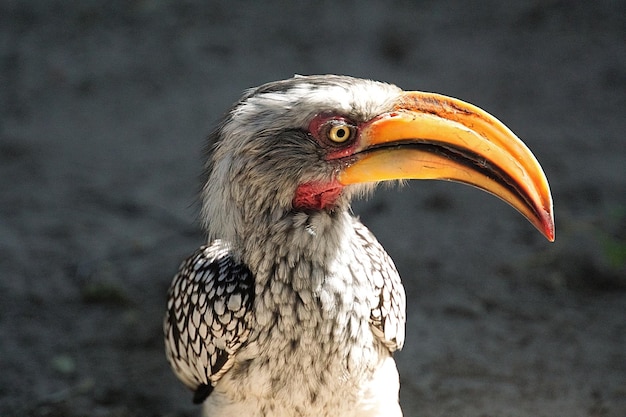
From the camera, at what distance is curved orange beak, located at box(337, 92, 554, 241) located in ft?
7.41

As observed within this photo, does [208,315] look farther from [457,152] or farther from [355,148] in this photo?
[457,152]

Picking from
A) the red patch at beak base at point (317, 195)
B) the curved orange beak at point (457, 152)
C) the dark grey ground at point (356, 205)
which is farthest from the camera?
the dark grey ground at point (356, 205)

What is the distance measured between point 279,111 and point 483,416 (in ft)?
5.85

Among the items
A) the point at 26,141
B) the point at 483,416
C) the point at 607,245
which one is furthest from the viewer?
the point at 26,141

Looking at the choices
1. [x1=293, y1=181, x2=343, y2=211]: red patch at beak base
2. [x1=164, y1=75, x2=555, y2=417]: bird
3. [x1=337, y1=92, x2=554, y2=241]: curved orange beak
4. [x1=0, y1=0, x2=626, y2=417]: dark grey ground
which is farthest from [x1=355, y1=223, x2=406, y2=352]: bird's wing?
[x1=0, y1=0, x2=626, y2=417]: dark grey ground

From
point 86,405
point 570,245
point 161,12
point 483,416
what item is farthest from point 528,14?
point 86,405

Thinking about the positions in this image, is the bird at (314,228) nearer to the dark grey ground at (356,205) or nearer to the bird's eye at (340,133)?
the bird's eye at (340,133)

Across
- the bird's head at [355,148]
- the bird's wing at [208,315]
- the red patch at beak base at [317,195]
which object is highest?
the bird's head at [355,148]

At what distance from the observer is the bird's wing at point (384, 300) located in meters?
2.66

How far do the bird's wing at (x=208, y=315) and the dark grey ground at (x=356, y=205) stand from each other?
25.1 inches

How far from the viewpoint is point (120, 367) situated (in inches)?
146

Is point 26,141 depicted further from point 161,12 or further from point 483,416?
point 483,416

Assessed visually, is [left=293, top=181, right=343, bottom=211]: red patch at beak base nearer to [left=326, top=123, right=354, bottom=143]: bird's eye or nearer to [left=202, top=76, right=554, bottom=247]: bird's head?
[left=202, top=76, right=554, bottom=247]: bird's head

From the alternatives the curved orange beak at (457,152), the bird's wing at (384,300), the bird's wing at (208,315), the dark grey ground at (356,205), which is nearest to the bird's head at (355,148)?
the curved orange beak at (457,152)
